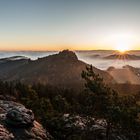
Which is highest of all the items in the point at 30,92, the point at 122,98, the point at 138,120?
the point at 122,98

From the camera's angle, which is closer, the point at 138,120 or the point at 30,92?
the point at 138,120

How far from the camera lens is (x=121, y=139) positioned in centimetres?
6450

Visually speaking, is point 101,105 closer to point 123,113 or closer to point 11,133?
point 123,113

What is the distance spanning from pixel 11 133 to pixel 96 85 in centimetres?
1906

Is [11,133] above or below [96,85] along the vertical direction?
below

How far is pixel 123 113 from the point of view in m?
48.4

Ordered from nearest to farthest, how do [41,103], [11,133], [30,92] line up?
[11,133] < [41,103] < [30,92]

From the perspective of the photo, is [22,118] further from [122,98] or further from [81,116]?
[122,98]

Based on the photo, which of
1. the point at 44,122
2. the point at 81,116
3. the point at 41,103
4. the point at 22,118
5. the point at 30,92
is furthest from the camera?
the point at 30,92

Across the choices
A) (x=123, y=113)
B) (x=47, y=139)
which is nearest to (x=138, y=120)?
(x=123, y=113)

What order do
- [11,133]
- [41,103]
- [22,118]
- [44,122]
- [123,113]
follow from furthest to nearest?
[41,103] < [44,122] < [22,118] < [11,133] < [123,113]

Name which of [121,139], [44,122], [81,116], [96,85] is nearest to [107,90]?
[96,85]

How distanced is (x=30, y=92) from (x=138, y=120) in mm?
79053

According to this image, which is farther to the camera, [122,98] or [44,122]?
[44,122]
